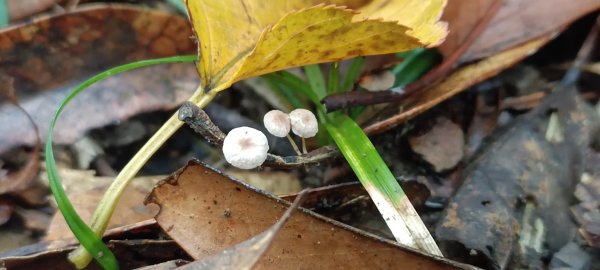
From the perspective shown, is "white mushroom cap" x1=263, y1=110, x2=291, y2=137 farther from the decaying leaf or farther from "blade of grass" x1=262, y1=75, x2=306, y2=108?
the decaying leaf

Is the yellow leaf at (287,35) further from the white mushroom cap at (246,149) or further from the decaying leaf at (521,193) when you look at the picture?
the decaying leaf at (521,193)

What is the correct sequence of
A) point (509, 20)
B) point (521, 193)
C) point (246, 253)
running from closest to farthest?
point (246, 253)
point (521, 193)
point (509, 20)

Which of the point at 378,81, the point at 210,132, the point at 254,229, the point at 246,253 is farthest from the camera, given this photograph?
the point at 378,81

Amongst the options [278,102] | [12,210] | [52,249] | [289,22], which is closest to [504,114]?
[278,102]

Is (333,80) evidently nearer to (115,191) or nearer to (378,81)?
(378,81)

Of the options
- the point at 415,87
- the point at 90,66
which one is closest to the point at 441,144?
the point at 415,87
